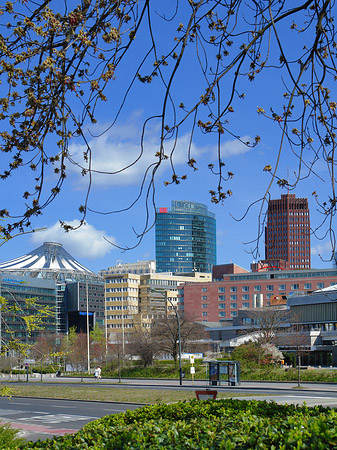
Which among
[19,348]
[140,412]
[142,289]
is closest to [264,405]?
[140,412]

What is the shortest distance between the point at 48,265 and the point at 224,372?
5580 inches

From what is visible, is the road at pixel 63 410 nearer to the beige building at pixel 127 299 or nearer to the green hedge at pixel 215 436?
the green hedge at pixel 215 436

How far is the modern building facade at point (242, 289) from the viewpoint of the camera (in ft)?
380

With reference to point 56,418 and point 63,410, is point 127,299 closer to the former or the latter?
point 63,410

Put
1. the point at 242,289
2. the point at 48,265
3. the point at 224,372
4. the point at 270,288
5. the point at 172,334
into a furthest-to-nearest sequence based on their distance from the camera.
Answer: the point at 48,265, the point at 242,289, the point at 270,288, the point at 172,334, the point at 224,372

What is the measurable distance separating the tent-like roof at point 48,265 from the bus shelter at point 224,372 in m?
121

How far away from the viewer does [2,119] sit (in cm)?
593

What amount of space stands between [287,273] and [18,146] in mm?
117343

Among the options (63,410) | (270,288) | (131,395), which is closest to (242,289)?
(270,288)

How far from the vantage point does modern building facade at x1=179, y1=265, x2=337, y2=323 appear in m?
116

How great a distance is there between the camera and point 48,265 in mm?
184125

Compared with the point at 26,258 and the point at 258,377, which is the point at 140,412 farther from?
the point at 26,258

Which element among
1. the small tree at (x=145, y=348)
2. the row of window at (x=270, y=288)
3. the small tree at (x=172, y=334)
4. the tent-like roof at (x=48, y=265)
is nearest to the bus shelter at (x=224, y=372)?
the small tree at (x=172, y=334)

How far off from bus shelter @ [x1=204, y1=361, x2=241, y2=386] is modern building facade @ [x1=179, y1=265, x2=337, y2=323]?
221 feet
